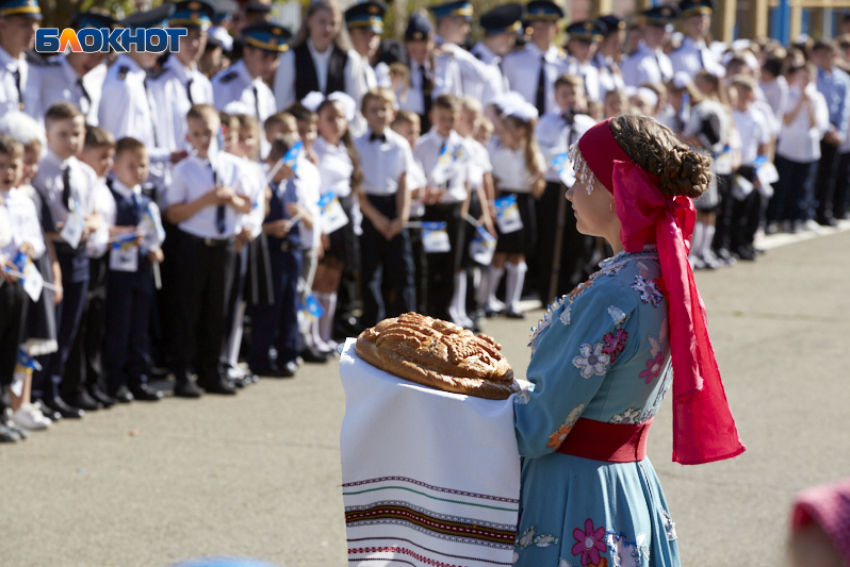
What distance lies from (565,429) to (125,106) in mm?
5861

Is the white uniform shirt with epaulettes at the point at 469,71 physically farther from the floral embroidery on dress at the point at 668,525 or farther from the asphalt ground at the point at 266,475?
the floral embroidery on dress at the point at 668,525

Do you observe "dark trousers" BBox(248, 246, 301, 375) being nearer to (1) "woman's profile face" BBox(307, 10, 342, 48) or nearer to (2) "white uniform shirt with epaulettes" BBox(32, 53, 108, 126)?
(2) "white uniform shirt with epaulettes" BBox(32, 53, 108, 126)

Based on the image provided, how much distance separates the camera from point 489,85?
37.4 feet

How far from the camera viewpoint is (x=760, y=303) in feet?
34.9

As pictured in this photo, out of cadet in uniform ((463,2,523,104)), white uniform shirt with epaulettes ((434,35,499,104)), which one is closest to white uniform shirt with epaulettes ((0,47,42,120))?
white uniform shirt with epaulettes ((434,35,499,104))

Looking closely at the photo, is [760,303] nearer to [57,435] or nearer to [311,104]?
[311,104]

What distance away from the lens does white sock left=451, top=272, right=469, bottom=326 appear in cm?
932

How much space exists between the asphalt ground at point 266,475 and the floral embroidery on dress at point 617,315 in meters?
2.41

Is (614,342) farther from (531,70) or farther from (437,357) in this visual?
(531,70)

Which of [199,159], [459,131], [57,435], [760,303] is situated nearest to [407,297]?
[459,131]

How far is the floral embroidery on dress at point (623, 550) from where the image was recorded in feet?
8.36

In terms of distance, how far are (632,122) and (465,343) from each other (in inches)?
26.1

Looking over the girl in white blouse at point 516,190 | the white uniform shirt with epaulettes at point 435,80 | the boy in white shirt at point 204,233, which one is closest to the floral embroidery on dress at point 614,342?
the boy in white shirt at point 204,233

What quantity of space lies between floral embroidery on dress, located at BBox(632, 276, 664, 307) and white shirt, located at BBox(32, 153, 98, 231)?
4545 mm
